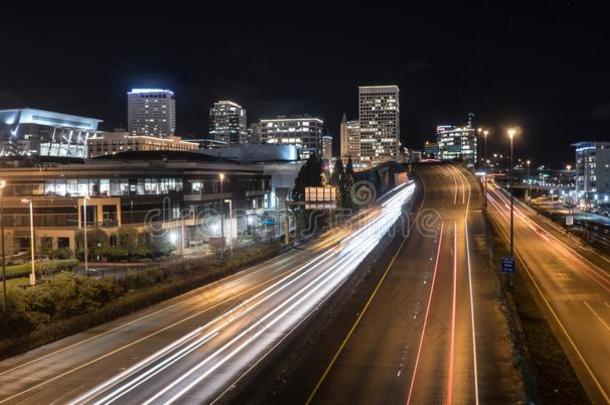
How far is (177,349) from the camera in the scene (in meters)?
22.8

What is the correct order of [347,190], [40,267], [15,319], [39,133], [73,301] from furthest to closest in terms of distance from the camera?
[39,133] → [347,190] → [40,267] → [73,301] → [15,319]

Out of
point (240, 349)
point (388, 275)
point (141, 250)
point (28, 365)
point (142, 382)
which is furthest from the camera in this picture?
point (141, 250)

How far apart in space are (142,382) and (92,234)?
3692 cm

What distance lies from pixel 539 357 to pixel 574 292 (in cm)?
1666

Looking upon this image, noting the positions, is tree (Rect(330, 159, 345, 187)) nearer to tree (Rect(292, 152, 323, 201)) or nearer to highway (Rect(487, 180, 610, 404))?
tree (Rect(292, 152, 323, 201))

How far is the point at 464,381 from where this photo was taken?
63.5 ft

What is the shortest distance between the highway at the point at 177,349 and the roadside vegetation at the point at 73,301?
1.74 ft

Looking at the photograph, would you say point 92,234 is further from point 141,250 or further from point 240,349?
point 240,349

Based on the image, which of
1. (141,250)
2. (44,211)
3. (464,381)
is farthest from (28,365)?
(44,211)

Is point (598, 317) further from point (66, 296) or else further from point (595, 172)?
point (595, 172)

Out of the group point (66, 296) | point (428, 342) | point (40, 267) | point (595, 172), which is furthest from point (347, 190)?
point (595, 172)

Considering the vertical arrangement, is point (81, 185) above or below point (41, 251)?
above

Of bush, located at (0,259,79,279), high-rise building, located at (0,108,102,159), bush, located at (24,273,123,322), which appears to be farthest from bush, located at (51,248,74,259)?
high-rise building, located at (0,108,102,159)

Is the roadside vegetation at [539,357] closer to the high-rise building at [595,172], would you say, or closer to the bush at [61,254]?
the bush at [61,254]
